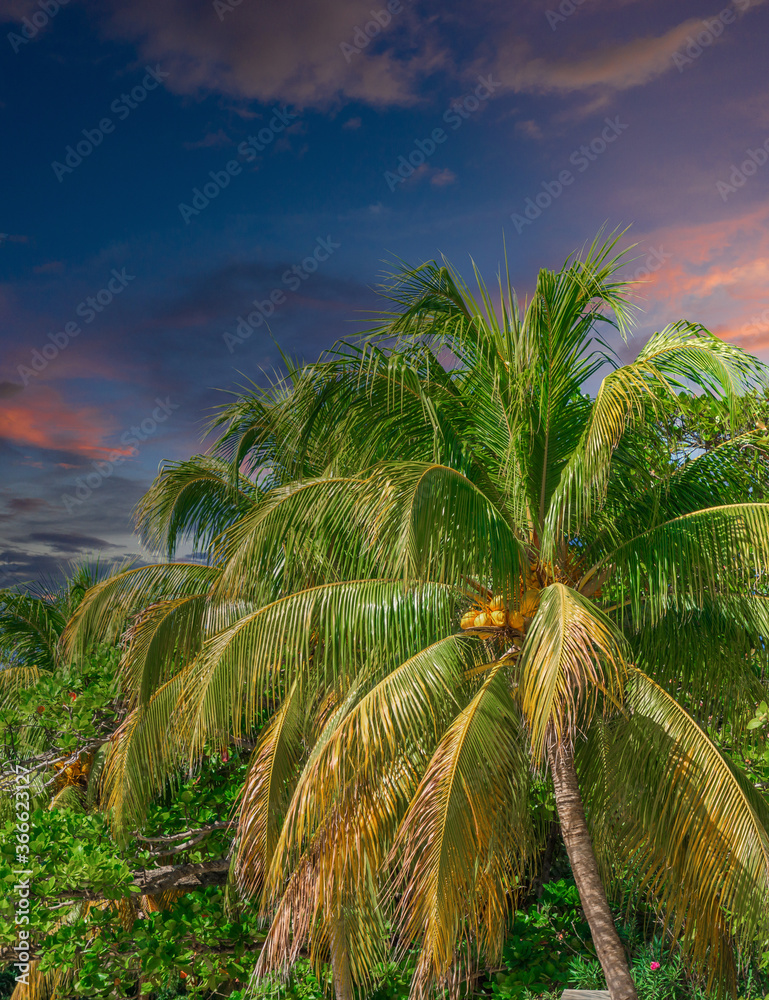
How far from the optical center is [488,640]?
591 centimetres

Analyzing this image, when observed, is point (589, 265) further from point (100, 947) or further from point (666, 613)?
point (100, 947)

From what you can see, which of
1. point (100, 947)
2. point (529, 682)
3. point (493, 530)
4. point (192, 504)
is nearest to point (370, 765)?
point (529, 682)

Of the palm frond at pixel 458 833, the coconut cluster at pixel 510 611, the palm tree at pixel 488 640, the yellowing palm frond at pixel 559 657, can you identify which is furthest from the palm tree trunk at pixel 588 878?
the yellowing palm frond at pixel 559 657

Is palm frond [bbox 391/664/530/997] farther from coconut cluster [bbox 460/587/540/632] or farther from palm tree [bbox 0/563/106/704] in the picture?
palm tree [bbox 0/563/106/704]

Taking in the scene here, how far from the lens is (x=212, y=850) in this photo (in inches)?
320

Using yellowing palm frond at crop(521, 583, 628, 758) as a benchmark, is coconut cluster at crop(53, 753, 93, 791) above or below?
below

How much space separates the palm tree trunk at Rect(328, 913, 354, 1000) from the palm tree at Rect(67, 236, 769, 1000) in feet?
0.15

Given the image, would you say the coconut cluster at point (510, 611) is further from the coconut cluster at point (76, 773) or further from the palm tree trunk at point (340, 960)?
the coconut cluster at point (76, 773)

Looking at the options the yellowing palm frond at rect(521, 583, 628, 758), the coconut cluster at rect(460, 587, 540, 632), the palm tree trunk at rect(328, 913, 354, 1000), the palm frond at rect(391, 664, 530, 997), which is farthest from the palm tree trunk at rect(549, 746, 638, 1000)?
the palm tree trunk at rect(328, 913, 354, 1000)

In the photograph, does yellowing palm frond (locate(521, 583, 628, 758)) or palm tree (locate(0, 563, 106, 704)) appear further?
palm tree (locate(0, 563, 106, 704))

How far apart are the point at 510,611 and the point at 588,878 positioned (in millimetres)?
2027

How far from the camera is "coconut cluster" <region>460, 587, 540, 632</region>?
5605 mm

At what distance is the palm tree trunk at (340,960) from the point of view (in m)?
6.06

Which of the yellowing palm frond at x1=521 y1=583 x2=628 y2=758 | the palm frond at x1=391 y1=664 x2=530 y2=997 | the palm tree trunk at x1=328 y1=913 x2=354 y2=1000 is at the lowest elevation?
the palm tree trunk at x1=328 y1=913 x2=354 y2=1000
